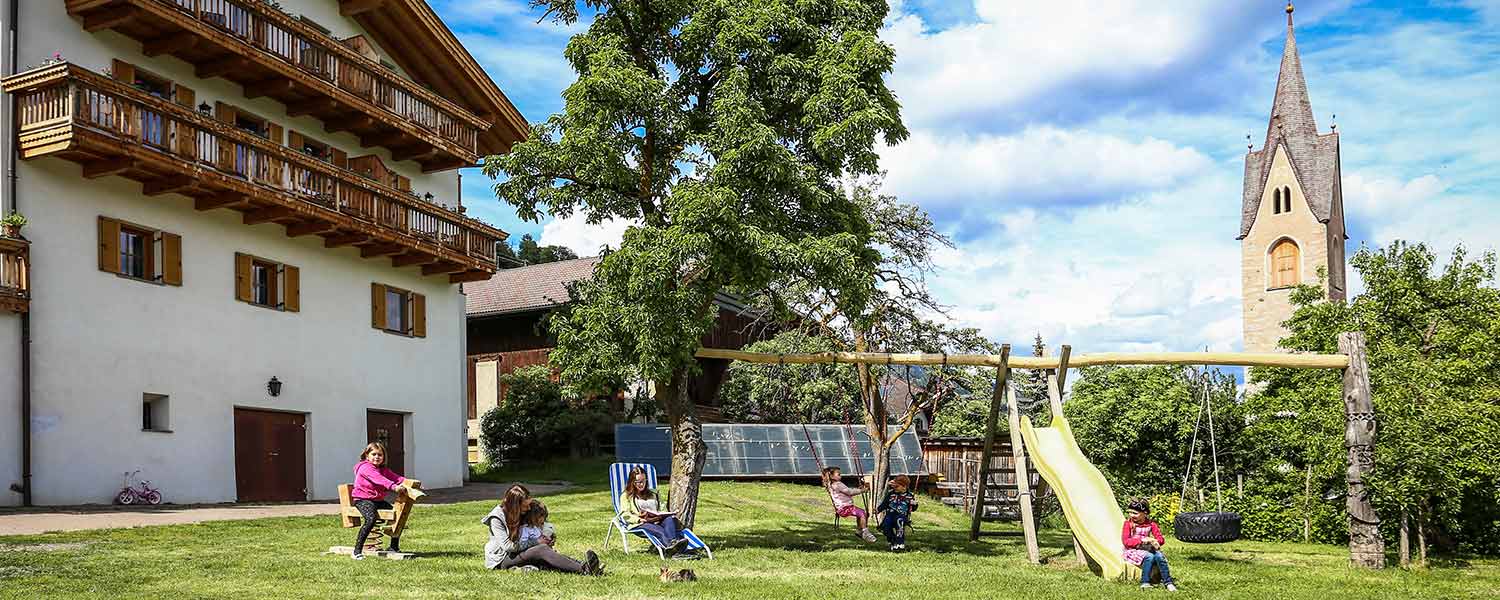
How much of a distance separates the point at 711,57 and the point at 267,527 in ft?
30.9

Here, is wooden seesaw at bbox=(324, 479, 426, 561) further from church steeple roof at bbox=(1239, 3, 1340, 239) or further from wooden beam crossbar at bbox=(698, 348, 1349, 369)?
church steeple roof at bbox=(1239, 3, 1340, 239)

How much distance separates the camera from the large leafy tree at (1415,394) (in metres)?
17.1

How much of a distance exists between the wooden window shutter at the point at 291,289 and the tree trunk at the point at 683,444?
12035mm

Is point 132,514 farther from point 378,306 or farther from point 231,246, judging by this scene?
point 378,306

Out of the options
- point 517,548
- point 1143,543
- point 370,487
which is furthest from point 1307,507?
point 370,487

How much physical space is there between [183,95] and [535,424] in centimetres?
1546

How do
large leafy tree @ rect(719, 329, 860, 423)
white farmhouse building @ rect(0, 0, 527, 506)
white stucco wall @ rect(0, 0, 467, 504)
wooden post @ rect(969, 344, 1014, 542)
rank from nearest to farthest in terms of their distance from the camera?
wooden post @ rect(969, 344, 1014, 542)
white farmhouse building @ rect(0, 0, 527, 506)
white stucco wall @ rect(0, 0, 467, 504)
large leafy tree @ rect(719, 329, 860, 423)

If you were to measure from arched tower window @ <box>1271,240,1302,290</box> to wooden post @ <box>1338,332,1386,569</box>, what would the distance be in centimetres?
6277

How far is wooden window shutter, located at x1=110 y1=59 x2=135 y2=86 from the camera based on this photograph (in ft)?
73.2

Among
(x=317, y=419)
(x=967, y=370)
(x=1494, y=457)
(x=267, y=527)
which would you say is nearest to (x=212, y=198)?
(x=317, y=419)

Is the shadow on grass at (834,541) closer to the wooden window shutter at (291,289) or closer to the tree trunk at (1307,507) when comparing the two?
the tree trunk at (1307,507)

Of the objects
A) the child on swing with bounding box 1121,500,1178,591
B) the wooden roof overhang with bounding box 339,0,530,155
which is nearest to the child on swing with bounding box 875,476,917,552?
the child on swing with bounding box 1121,500,1178,591

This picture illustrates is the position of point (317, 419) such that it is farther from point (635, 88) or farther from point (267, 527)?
point (635, 88)

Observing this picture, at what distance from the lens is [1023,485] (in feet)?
55.9
